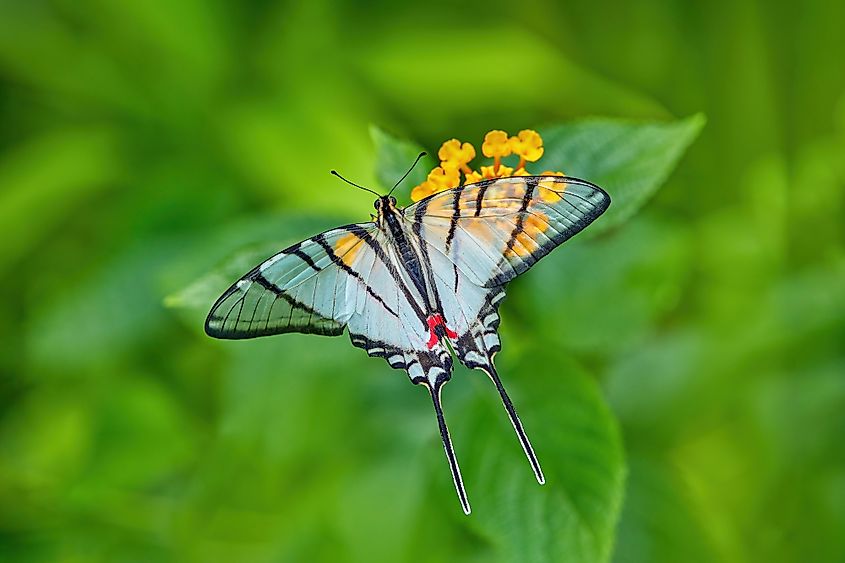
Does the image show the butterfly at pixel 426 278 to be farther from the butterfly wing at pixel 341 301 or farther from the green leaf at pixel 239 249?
the green leaf at pixel 239 249

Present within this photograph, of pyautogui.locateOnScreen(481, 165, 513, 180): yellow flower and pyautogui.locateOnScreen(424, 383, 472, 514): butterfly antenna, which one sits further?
pyautogui.locateOnScreen(481, 165, 513, 180): yellow flower

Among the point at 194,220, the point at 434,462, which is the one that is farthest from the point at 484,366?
the point at 194,220

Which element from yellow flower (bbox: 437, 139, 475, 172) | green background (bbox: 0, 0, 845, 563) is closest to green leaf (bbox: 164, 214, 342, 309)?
green background (bbox: 0, 0, 845, 563)

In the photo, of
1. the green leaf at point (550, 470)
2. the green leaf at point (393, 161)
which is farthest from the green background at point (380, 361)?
the green leaf at point (393, 161)

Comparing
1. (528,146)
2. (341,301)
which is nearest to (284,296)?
(341,301)

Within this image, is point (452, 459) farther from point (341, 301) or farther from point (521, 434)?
point (341, 301)

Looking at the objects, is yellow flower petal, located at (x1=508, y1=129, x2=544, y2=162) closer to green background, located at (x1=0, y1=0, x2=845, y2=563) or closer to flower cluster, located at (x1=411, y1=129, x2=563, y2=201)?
flower cluster, located at (x1=411, y1=129, x2=563, y2=201)
